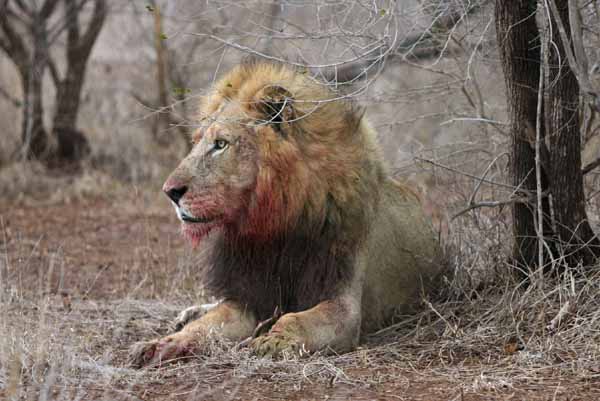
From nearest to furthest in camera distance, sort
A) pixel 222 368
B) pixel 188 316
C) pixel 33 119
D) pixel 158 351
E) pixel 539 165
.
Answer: pixel 222 368
pixel 158 351
pixel 539 165
pixel 188 316
pixel 33 119

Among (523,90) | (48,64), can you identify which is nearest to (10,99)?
(48,64)

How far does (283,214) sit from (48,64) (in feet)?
22.6

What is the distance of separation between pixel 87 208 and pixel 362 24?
17.3 feet

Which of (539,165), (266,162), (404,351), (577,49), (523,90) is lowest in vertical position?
(404,351)

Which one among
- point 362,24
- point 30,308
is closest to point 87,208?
point 30,308

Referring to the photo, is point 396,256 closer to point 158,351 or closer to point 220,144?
point 220,144

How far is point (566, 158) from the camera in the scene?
484 centimetres

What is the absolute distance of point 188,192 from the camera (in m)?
4.46

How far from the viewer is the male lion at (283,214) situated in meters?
4.50

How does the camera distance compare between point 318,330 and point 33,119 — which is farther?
point 33,119

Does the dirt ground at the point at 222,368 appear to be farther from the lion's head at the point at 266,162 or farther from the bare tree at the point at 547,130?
the bare tree at the point at 547,130

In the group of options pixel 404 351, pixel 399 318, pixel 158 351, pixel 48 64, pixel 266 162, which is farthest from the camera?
pixel 48 64

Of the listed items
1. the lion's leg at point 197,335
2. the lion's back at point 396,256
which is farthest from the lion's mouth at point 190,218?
the lion's back at point 396,256

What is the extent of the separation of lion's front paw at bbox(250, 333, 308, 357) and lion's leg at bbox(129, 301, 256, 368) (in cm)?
31
